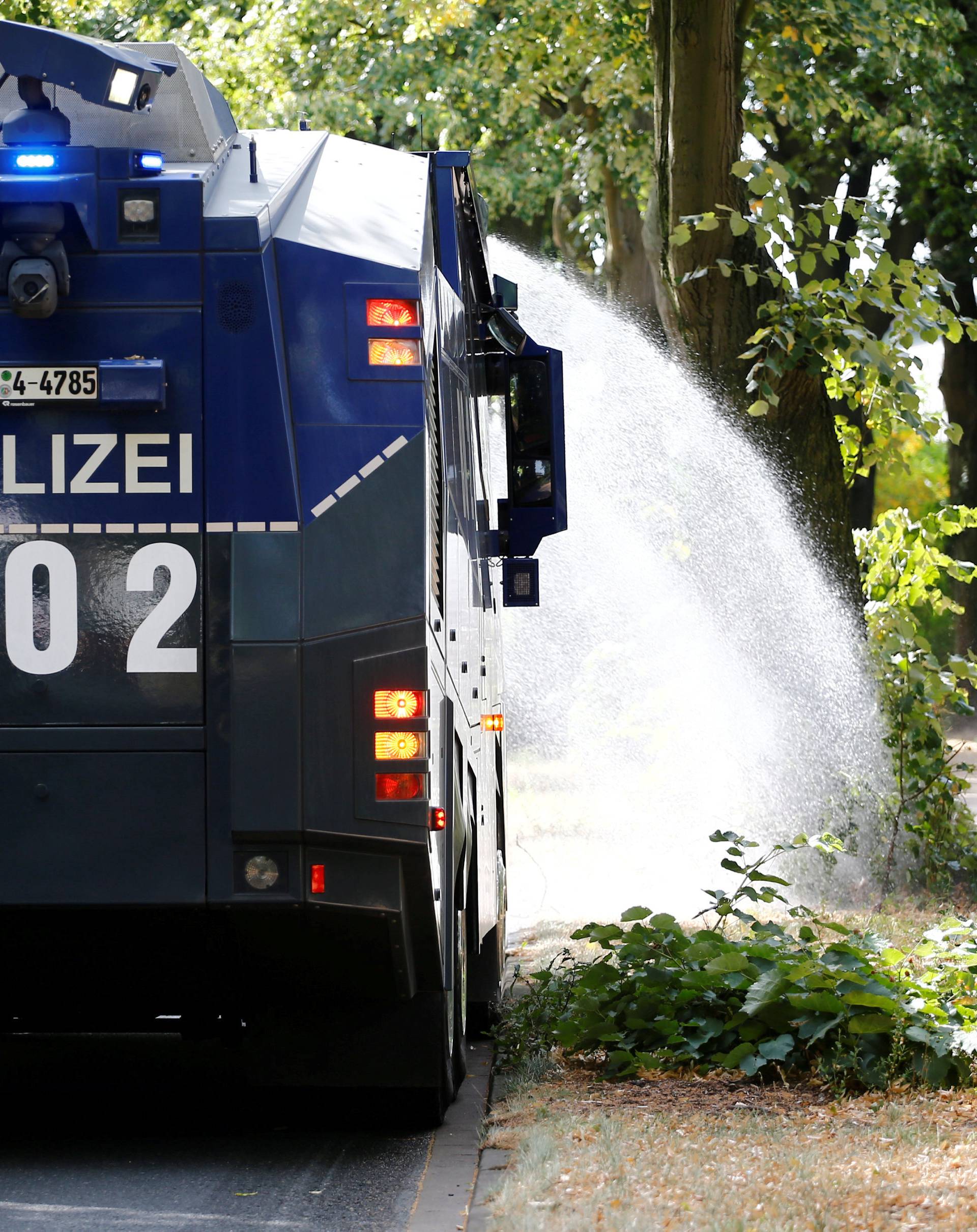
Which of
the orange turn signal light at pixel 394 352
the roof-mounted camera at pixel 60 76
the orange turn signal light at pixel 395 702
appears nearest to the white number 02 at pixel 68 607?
the orange turn signal light at pixel 395 702

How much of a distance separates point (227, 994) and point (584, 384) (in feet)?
31.7

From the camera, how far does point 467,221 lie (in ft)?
21.9

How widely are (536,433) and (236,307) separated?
2313 mm

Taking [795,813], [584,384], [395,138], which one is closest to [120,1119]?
[795,813]

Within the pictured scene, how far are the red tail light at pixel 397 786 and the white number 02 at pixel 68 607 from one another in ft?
2.01

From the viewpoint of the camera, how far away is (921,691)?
11.3m

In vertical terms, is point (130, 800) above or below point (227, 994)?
above

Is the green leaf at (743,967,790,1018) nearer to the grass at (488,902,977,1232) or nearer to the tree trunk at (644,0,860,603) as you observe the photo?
the grass at (488,902,977,1232)

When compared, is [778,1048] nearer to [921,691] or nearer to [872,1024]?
[872,1024]

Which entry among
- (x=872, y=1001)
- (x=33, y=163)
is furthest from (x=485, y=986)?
(x=33, y=163)

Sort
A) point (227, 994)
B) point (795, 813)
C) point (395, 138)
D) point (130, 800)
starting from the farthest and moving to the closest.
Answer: point (395, 138) < point (795, 813) < point (227, 994) < point (130, 800)

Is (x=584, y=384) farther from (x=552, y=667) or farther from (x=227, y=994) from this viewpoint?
(x=227, y=994)

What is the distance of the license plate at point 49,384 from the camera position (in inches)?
192

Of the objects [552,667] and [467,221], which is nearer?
[467,221]
